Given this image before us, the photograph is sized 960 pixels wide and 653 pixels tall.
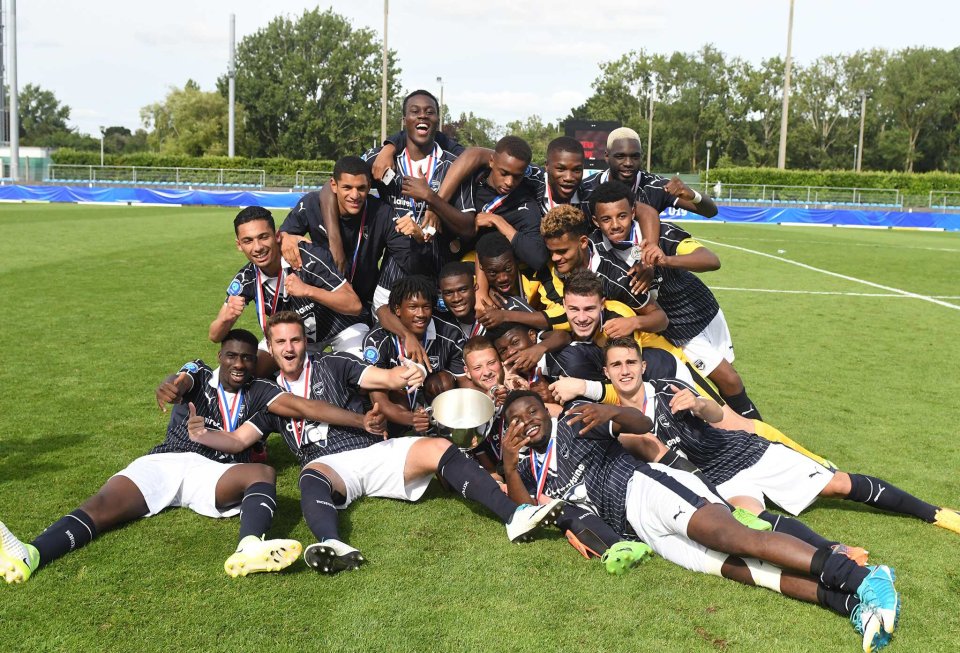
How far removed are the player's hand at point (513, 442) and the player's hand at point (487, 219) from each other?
1.75 metres

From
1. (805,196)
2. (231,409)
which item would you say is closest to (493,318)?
(231,409)

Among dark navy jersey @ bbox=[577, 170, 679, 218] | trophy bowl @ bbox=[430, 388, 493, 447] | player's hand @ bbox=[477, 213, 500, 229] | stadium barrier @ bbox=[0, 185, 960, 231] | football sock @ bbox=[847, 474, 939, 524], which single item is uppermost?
stadium barrier @ bbox=[0, 185, 960, 231]

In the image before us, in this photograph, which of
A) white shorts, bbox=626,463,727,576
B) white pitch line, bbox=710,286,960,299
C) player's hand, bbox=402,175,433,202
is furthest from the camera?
white pitch line, bbox=710,286,960,299

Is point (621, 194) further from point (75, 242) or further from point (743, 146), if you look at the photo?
point (743, 146)

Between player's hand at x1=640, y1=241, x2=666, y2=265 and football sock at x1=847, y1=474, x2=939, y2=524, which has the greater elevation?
player's hand at x1=640, y1=241, x2=666, y2=265

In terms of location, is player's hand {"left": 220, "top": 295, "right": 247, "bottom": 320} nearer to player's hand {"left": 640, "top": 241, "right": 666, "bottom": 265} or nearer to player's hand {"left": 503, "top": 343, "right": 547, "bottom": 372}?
player's hand {"left": 503, "top": 343, "right": 547, "bottom": 372}

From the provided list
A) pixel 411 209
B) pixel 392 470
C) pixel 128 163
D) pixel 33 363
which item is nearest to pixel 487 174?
pixel 411 209

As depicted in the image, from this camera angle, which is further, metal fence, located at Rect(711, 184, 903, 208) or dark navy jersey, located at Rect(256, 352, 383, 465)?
metal fence, located at Rect(711, 184, 903, 208)

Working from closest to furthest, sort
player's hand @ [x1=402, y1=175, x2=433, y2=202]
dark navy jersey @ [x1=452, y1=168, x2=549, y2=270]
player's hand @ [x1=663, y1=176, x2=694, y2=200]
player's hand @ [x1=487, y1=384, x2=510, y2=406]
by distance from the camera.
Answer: player's hand @ [x1=487, y1=384, x2=510, y2=406]
player's hand @ [x1=402, y1=175, x2=433, y2=202]
dark navy jersey @ [x1=452, y1=168, x2=549, y2=270]
player's hand @ [x1=663, y1=176, x2=694, y2=200]

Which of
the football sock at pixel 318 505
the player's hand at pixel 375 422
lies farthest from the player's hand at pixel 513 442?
the football sock at pixel 318 505

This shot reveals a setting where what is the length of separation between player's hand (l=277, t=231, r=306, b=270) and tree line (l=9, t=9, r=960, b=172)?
60.9 m

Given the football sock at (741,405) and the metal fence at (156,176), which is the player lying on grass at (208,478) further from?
the metal fence at (156,176)

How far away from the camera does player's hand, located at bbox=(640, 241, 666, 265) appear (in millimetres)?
5211

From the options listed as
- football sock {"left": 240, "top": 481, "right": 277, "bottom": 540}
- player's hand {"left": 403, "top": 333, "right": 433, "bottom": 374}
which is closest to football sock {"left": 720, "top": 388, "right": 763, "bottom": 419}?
player's hand {"left": 403, "top": 333, "right": 433, "bottom": 374}
